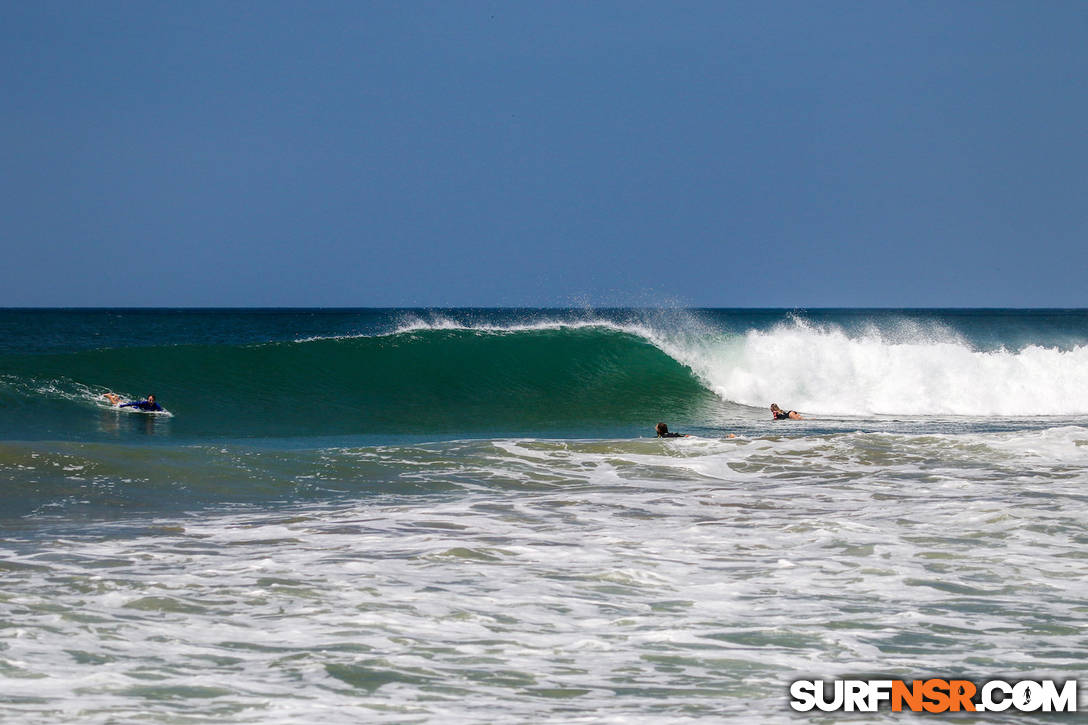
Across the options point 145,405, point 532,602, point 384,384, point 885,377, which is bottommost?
point 532,602

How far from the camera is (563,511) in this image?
31.1 ft

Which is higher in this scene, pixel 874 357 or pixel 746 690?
pixel 874 357

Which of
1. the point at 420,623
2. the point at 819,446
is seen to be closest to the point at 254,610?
the point at 420,623

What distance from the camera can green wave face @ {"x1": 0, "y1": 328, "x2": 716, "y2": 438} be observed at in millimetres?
20219

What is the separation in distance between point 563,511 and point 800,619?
3964 millimetres

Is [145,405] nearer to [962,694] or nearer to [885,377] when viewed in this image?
[885,377]

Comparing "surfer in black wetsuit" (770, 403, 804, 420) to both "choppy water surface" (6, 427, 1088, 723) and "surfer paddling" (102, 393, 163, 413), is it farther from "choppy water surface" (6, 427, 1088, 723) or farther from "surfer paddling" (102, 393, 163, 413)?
"surfer paddling" (102, 393, 163, 413)

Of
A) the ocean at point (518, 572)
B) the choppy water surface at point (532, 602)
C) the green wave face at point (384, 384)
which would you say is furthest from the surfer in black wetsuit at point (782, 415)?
the choppy water surface at point (532, 602)

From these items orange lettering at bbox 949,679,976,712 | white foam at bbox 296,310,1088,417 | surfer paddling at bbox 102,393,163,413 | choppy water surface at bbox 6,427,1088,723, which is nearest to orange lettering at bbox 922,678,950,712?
orange lettering at bbox 949,679,976,712

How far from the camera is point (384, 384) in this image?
2478 cm

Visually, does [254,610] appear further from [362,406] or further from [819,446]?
[362,406]

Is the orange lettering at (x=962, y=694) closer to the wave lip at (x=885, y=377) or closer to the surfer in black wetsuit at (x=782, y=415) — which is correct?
the surfer in black wetsuit at (x=782, y=415)

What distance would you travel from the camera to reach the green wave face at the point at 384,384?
20219 millimetres

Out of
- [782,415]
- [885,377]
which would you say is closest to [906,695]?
[782,415]
